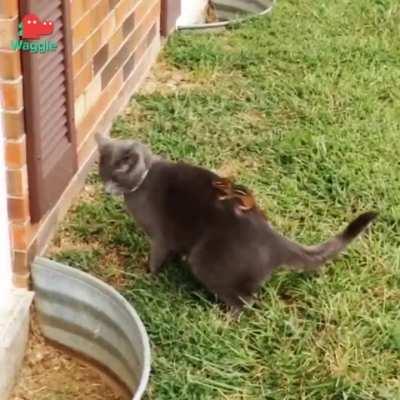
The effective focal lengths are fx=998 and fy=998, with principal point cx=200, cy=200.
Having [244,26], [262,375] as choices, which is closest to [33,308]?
[262,375]

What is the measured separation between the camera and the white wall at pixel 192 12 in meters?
5.66

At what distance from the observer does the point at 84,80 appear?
3756 mm

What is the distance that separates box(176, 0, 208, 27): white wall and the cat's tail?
2521 mm

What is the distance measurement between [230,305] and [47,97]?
884 mm

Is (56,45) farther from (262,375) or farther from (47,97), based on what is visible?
(262,375)

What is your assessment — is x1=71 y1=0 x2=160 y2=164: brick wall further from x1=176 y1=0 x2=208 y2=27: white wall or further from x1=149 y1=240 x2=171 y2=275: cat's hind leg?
x1=176 y1=0 x2=208 y2=27: white wall

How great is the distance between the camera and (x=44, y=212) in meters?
3.24

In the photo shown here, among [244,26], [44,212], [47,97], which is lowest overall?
[244,26]

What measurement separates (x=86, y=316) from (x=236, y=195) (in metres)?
0.62

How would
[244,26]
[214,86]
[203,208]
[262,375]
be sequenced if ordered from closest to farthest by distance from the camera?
[262,375] < [203,208] < [214,86] < [244,26]

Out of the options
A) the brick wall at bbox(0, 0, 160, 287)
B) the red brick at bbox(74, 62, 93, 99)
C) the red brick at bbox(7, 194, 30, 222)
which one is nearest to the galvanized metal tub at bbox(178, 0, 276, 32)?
the brick wall at bbox(0, 0, 160, 287)

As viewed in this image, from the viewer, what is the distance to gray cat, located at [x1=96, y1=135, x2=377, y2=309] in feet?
10.2

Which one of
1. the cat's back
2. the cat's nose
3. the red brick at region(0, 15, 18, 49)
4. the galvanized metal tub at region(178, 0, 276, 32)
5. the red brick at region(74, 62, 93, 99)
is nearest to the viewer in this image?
the red brick at region(0, 15, 18, 49)
